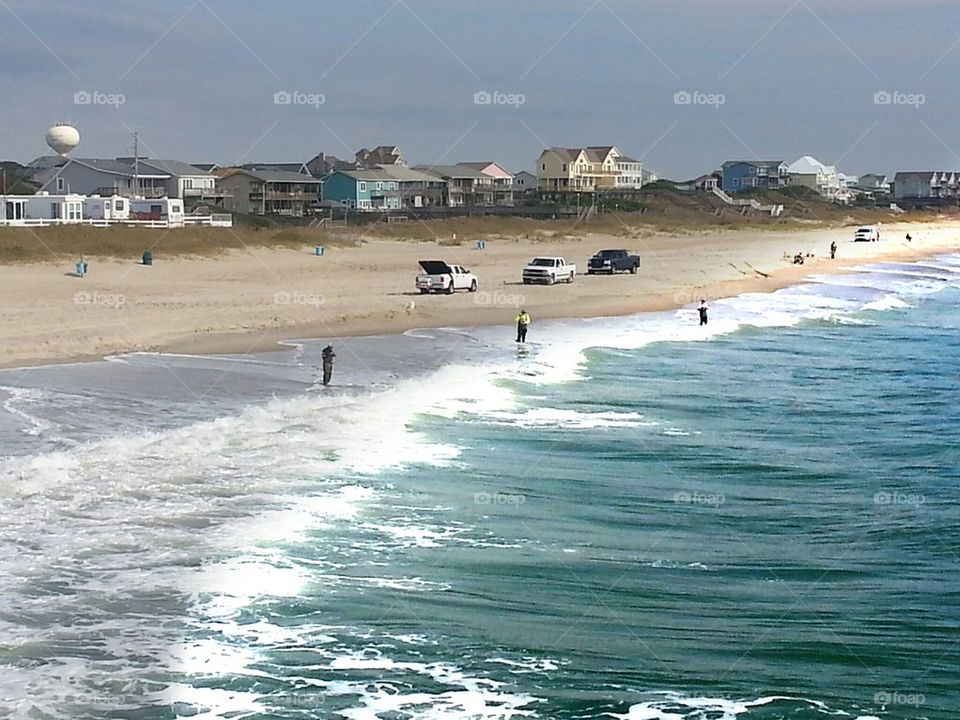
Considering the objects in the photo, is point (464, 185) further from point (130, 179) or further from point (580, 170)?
point (130, 179)

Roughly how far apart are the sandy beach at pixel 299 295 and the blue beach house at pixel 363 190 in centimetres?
3975

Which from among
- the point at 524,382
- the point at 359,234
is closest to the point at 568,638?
the point at 524,382

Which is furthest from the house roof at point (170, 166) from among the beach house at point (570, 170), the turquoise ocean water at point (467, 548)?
the turquoise ocean water at point (467, 548)

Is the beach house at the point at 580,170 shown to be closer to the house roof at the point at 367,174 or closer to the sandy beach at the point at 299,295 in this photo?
the house roof at the point at 367,174

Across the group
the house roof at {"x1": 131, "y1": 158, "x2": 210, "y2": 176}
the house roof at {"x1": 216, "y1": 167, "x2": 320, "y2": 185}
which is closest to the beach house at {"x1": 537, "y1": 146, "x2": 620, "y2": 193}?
the house roof at {"x1": 216, "y1": 167, "x2": 320, "y2": 185}

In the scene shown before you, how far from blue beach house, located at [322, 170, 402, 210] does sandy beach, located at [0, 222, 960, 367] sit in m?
39.7

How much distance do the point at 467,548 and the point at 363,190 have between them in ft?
346

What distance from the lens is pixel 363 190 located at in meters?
118

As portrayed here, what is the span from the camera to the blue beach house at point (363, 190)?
118m

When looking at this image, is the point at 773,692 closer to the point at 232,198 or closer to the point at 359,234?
the point at 359,234

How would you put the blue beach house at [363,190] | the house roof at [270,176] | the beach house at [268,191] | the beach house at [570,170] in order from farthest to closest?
1. the beach house at [570,170]
2. the blue beach house at [363,190]
3. the house roof at [270,176]
4. the beach house at [268,191]

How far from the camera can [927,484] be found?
19797mm

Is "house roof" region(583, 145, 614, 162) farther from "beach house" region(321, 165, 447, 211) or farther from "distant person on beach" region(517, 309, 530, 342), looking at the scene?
"distant person on beach" region(517, 309, 530, 342)

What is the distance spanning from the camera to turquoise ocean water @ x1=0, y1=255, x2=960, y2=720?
1097 centimetres
